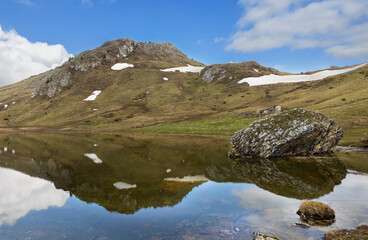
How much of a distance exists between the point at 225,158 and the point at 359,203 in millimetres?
17149

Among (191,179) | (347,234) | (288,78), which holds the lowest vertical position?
(347,234)

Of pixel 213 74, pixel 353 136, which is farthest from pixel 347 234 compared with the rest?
pixel 213 74

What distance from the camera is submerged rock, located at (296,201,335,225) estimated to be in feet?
38.4

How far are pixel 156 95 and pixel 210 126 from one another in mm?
64384

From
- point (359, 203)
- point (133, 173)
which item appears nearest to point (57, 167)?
point (133, 173)

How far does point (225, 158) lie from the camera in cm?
3052

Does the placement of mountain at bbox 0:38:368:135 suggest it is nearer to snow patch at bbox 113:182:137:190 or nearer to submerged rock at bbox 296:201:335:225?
submerged rock at bbox 296:201:335:225


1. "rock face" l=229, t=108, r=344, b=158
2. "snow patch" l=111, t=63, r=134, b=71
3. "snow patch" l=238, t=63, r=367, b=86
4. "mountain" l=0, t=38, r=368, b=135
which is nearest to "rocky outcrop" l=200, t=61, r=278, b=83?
"mountain" l=0, t=38, r=368, b=135

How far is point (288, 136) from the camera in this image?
1138 inches

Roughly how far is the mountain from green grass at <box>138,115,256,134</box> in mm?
6896

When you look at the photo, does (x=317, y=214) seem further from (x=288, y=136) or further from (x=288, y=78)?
(x=288, y=78)

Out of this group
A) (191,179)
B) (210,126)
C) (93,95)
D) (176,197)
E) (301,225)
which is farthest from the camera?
(93,95)

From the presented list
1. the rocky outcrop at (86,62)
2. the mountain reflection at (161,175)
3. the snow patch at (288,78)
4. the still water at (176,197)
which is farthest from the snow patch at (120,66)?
the still water at (176,197)

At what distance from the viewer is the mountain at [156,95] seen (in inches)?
3103
